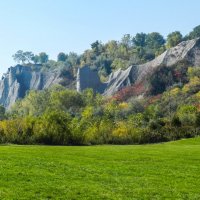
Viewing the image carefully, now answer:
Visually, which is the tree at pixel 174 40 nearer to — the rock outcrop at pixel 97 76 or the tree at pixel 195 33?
the tree at pixel 195 33

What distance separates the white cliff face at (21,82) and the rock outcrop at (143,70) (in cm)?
1694

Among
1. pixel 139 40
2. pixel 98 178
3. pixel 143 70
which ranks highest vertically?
pixel 139 40

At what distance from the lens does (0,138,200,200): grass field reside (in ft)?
38.1

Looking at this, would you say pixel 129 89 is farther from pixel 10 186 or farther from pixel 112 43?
pixel 10 186

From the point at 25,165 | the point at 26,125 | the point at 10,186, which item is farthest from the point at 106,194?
the point at 26,125

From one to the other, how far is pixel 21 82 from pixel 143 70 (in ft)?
181

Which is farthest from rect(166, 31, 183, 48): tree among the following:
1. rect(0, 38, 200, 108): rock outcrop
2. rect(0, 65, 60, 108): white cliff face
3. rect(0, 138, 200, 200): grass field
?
rect(0, 138, 200, 200): grass field

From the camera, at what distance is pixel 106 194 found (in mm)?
11711

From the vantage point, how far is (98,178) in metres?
14.1

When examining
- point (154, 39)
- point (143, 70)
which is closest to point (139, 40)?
point (154, 39)

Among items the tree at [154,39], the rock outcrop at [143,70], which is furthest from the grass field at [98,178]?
the tree at [154,39]

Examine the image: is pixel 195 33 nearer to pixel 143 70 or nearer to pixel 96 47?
pixel 96 47

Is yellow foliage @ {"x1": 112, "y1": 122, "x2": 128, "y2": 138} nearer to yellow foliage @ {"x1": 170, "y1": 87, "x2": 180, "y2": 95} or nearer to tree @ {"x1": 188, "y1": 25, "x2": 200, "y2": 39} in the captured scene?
yellow foliage @ {"x1": 170, "y1": 87, "x2": 180, "y2": 95}

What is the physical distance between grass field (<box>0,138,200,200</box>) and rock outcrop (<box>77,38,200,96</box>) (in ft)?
261
